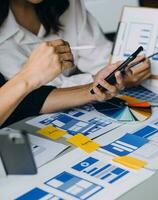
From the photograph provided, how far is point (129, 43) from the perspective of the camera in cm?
145

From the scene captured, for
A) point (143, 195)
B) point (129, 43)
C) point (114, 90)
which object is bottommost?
point (143, 195)

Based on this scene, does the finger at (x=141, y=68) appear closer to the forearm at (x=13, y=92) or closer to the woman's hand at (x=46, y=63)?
the woman's hand at (x=46, y=63)

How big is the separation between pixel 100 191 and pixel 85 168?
100 mm

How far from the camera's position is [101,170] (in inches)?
38.6

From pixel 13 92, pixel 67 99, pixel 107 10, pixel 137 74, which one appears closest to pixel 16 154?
pixel 13 92

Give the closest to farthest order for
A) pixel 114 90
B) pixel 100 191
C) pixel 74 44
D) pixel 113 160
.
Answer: pixel 100 191, pixel 113 160, pixel 114 90, pixel 74 44

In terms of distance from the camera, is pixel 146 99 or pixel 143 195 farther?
pixel 146 99

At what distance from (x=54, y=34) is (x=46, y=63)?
0.46 meters

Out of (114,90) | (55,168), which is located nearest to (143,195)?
(55,168)

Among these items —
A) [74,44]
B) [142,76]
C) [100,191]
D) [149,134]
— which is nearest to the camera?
[100,191]

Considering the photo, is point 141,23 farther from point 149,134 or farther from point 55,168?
point 55,168

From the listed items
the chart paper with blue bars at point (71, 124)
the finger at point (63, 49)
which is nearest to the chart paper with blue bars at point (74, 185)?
the chart paper with blue bars at point (71, 124)

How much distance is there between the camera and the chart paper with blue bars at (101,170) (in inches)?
37.5

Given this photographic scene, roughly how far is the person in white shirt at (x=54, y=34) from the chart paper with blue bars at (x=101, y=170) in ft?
1.49
